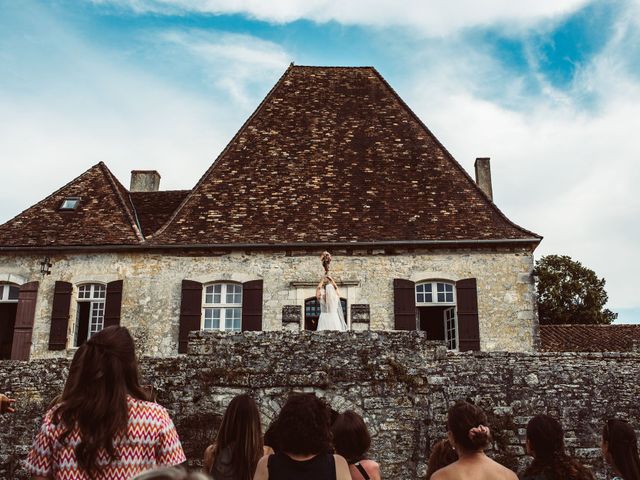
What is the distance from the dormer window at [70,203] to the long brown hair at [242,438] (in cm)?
1536

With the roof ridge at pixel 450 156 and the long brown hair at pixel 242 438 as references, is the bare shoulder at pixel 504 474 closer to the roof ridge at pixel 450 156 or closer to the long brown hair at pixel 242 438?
the long brown hair at pixel 242 438

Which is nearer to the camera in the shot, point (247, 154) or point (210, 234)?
point (210, 234)

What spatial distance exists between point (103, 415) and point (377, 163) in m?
16.0

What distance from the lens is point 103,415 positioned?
3164 mm

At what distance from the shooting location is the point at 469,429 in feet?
14.1

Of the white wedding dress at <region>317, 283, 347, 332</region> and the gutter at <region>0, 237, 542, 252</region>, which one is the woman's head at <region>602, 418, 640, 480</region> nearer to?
the white wedding dress at <region>317, 283, 347, 332</region>

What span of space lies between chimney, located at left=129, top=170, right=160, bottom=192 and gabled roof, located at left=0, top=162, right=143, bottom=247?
184cm

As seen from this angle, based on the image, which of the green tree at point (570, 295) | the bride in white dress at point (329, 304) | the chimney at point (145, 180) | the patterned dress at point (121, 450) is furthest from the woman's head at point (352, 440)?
the green tree at point (570, 295)

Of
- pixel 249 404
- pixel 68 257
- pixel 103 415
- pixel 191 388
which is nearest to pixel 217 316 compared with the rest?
pixel 68 257

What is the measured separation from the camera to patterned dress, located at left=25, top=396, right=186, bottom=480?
10.5 ft

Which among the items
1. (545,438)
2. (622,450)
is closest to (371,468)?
(545,438)

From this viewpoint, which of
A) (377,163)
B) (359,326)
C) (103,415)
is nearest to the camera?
(103,415)

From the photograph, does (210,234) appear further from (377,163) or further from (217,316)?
(377,163)

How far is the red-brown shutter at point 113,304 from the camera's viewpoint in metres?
16.3
